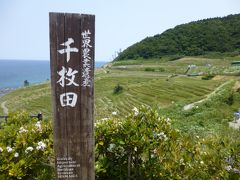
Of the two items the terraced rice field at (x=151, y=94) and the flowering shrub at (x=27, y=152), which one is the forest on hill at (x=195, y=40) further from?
the flowering shrub at (x=27, y=152)

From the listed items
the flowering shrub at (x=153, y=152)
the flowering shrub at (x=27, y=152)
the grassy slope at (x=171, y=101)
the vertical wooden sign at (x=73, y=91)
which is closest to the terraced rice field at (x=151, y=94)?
the grassy slope at (x=171, y=101)

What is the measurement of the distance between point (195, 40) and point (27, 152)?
85097 millimetres

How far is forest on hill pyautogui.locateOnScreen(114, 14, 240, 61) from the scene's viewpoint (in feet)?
264

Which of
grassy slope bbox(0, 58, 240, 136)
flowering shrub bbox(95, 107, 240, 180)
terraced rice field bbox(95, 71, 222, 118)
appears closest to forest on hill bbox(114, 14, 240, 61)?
grassy slope bbox(0, 58, 240, 136)

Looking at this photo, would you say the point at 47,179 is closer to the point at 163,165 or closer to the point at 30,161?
the point at 30,161

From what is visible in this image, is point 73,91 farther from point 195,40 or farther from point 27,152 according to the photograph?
point 195,40

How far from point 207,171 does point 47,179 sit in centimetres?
208

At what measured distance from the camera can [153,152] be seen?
4395mm

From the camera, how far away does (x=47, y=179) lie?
4.50m

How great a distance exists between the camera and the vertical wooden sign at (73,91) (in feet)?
12.1

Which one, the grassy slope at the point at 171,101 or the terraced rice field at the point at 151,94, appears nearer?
the grassy slope at the point at 171,101

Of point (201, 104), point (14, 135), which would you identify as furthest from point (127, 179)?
point (201, 104)

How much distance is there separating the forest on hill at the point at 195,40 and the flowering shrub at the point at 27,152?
7428 centimetres

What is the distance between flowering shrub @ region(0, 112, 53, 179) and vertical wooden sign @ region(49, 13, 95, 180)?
749 mm
